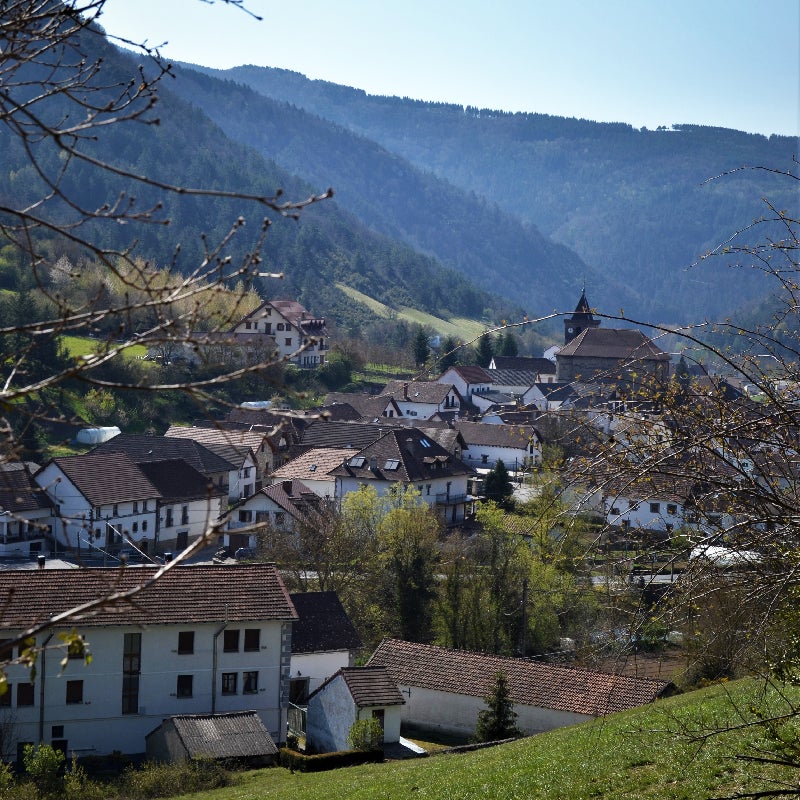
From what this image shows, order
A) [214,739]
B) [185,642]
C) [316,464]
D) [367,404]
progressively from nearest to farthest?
[214,739]
[185,642]
[316,464]
[367,404]

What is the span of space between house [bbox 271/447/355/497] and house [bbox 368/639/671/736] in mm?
22104

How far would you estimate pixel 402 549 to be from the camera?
3616 cm

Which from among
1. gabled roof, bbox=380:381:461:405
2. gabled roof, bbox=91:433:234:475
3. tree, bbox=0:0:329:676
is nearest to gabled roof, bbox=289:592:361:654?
tree, bbox=0:0:329:676

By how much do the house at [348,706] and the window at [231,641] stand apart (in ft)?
7.95

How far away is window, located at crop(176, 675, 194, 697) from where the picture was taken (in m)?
26.5

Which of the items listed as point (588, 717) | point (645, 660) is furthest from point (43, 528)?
point (645, 660)

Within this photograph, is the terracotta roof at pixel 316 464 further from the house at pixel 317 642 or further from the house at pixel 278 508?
the house at pixel 317 642

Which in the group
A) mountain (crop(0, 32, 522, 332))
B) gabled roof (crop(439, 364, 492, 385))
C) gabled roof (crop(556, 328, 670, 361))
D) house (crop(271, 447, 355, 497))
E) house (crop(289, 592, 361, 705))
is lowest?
house (crop(289, 592, 361, 705))

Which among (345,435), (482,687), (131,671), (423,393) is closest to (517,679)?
(482,687)

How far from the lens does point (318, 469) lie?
55.2 meters

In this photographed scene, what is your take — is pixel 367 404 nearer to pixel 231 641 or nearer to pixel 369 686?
pixel 231 641

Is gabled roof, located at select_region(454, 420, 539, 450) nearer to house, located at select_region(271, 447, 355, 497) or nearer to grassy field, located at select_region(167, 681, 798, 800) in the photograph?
house, located at select_region(271, 447, 355, 497)

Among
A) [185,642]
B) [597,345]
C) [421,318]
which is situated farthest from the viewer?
[421,318]

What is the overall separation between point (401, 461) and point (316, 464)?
4338 mm
